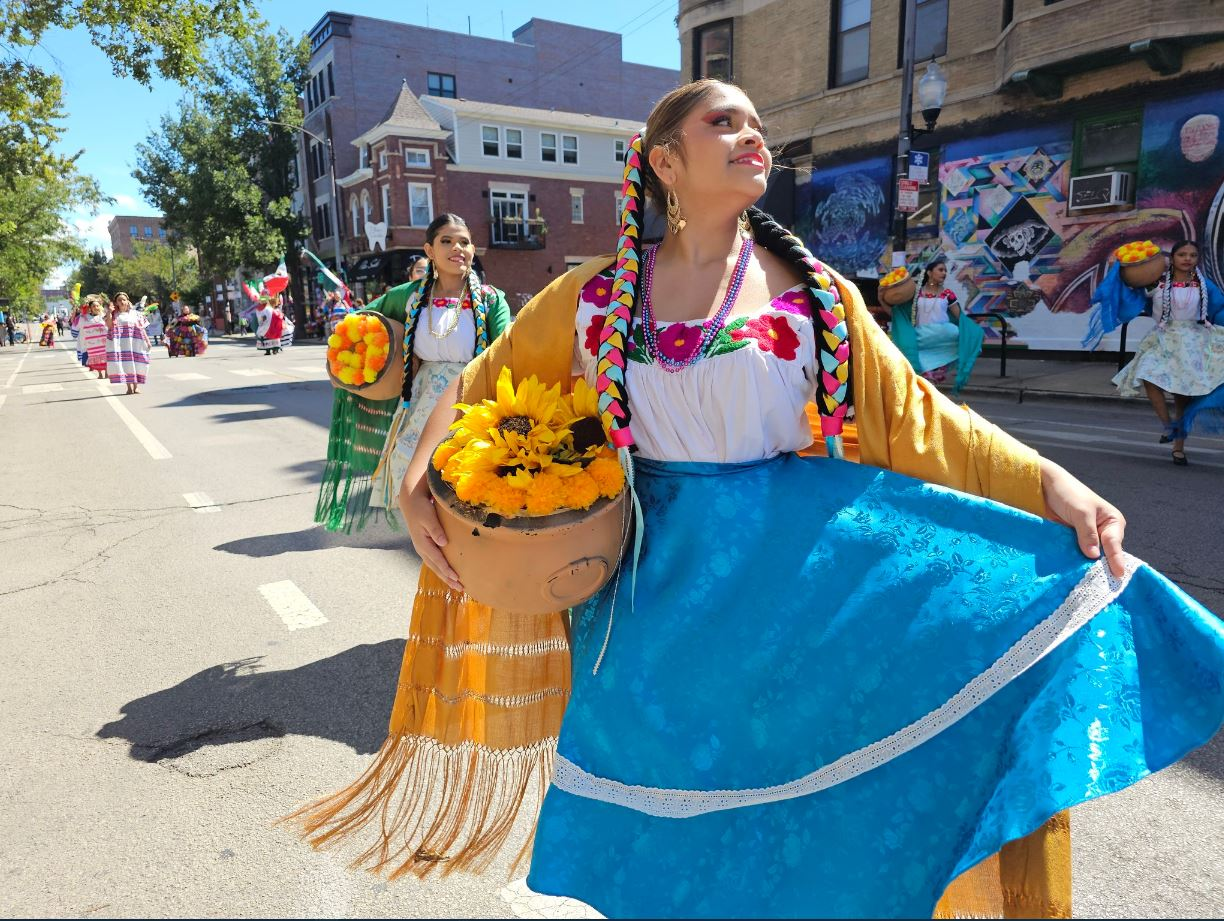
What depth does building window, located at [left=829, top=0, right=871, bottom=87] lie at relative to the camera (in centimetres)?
1716

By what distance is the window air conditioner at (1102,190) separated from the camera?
529 inches

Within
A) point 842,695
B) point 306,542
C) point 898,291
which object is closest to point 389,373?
point 306,542

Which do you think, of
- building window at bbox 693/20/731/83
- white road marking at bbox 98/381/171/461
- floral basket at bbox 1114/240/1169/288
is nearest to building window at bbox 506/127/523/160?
building window at bbox 693/20/731/83

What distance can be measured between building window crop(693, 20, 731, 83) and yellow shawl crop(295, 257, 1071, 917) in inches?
769

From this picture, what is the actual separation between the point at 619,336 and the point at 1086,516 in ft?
3.32

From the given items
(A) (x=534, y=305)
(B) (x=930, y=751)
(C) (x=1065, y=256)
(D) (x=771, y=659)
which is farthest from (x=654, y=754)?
(C) (x=1065, y=256)

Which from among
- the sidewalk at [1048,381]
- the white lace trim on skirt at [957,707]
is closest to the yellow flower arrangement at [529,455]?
the white lace trim on skirt at [957,707]

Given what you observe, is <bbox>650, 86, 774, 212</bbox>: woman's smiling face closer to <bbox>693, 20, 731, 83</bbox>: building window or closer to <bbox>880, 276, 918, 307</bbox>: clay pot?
<bbox>880, 276, 918, 307</bbox>: clay pot

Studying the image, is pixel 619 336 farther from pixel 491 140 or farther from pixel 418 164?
pixel 491 140

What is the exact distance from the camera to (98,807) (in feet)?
8.86

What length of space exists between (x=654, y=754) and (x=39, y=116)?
55.8 ft

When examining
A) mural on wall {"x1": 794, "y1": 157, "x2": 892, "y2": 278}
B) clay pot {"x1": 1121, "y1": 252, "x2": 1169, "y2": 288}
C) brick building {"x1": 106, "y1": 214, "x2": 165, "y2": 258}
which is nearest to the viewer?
clay pot {"x1": 1121, "y1": 252, "x2": 1169, "y2": 288}

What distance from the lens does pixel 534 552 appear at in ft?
5.61

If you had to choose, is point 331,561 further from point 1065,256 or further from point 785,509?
point 1065,256
